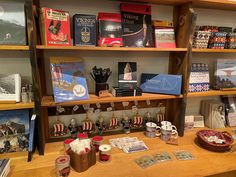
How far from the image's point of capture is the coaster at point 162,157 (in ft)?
4.40

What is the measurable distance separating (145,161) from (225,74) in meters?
1.10

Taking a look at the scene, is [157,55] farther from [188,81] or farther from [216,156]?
[216,156]

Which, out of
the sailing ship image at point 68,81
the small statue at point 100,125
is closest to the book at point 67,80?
the sailing ship image at point 68,81

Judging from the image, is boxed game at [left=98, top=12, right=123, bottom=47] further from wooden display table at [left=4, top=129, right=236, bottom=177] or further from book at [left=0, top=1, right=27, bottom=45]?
wooden display table at [left=4, top=129, right=236, bottom=177]

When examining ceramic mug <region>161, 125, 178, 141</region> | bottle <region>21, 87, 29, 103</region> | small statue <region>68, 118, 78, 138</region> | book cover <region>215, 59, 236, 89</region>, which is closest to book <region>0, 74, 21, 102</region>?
bottle <region>21, 87, 29, 103</region>

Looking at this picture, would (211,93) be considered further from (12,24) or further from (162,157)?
(12,24)

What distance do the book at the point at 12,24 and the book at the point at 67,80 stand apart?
24 cm

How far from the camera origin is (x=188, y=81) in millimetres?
1542

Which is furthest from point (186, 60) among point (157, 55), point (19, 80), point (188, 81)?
point (19, 80)

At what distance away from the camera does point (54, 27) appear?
1.26 metres

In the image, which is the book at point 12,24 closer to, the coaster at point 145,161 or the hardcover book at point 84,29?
the hardcover book at point 84,29

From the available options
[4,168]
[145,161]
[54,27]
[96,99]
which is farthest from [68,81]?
[145,161]

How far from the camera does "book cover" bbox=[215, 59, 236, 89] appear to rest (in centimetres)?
174

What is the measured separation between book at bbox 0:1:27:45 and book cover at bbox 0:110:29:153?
49 centimetres
